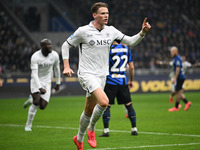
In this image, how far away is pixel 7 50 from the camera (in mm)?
28375

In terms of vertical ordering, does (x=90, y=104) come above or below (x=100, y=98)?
below

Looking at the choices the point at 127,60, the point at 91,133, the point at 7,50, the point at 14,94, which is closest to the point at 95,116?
the point at 91,133

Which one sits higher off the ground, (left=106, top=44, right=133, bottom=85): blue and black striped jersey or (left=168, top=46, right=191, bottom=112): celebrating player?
(left=106, top=44, right=133, bottom=85): blue and black striped jersey

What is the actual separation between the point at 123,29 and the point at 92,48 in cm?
2479

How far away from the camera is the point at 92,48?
7094mm

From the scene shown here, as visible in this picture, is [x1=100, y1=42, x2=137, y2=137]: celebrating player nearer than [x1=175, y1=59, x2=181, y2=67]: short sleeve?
Yes

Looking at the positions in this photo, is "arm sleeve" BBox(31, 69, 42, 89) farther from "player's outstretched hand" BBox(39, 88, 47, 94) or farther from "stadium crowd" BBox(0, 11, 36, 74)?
"stadium crowd" BBox(0, 11, 36, 74)

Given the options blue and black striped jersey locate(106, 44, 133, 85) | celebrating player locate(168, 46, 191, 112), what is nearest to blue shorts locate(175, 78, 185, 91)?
celebrating player locate(168, 46, 191, 112)

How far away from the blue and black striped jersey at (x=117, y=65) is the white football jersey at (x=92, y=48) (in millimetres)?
2269

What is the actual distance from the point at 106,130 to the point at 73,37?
9.19ft

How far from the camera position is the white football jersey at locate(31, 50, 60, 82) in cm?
1080

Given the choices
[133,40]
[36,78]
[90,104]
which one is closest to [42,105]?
[36,78]

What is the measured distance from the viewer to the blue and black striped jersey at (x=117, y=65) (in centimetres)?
951

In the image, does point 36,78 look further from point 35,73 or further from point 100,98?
point 100,98
